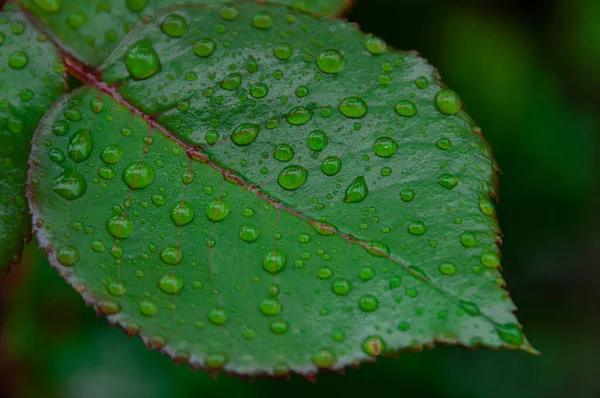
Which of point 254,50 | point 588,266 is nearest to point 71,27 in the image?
point 254,50

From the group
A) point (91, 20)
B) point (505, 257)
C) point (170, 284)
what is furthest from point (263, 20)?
point (505, 257)

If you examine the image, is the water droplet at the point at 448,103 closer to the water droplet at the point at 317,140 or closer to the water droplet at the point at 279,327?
the water droplet at the point at 317,140

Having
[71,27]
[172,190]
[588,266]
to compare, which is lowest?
[588,266]

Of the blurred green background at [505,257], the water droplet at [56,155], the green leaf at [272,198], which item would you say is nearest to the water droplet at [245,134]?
the green leaf at [272,198]

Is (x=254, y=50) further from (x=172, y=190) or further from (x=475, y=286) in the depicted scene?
(x=475, y=286)

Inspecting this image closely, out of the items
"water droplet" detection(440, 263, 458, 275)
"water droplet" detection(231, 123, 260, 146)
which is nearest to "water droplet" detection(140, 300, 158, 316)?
"water droplet" detection(231, 123, 260, 146)
